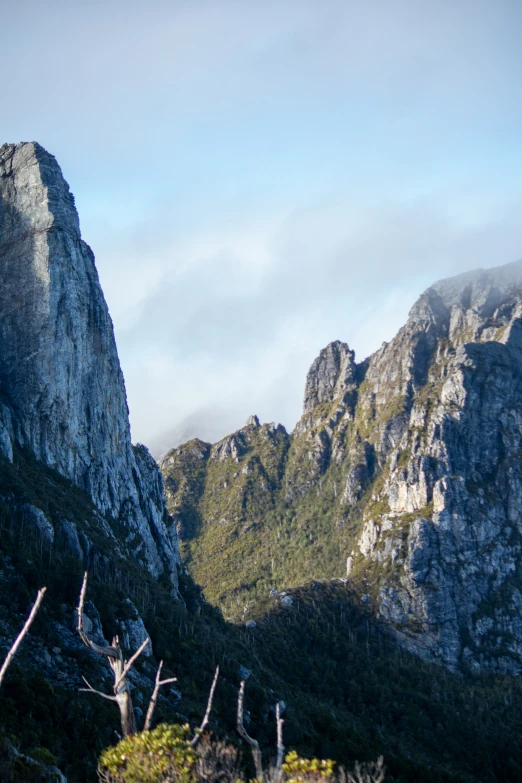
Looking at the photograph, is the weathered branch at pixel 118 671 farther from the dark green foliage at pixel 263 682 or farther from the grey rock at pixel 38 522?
the grey rock at pixel 38 522

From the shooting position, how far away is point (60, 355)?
142000 mm

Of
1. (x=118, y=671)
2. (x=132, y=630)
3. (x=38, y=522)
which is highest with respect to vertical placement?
(x=38, y=522)

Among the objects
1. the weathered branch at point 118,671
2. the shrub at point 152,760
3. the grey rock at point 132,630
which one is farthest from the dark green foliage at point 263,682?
the weathered branch at point 118,671

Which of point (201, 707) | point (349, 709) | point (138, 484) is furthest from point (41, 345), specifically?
point (349, 709)

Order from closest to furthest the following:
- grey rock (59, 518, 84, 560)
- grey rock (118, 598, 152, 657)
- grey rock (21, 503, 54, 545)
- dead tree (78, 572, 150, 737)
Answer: dead tree (78, 572, 150, 737) → grey rock (118, 598, 152, 657) → grey rock (21, 503, 54, 545) → grey rock (59, 518, 84, 560)

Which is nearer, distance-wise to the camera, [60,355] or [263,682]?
[263,682]

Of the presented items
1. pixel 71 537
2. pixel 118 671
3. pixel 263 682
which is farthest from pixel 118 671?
pixel 263 682

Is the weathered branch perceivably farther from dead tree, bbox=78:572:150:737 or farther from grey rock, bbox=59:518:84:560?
grey rock, bbox=59:518:84:560

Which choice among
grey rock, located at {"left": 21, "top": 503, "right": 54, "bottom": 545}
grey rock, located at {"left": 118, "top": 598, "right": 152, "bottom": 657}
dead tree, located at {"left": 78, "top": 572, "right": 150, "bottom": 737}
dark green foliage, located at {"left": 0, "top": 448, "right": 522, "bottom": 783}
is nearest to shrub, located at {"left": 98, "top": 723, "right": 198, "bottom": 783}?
dead tree, located at {"left": 78, "top": 572, "right": 150, "bottom": 737}

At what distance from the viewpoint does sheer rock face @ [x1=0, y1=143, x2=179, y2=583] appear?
138125mm

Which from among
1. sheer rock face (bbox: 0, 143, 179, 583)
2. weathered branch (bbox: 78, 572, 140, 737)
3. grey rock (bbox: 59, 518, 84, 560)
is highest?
sheer rock face (bbox: 0, 143, 179, 583)

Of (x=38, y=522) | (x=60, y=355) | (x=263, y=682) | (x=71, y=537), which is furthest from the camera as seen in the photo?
(x=60, y=355)

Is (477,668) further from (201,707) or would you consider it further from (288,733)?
(201,707)

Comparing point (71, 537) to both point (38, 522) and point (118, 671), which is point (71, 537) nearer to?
point (38, 522)
